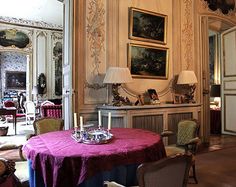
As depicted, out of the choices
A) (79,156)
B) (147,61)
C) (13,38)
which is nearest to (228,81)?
(147,61)

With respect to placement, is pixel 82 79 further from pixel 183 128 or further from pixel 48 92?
pixel 48 92

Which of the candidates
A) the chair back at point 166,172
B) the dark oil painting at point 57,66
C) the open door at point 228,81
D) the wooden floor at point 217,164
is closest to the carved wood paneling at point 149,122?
the wooden floor at point 217,164

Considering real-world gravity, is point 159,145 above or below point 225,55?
below

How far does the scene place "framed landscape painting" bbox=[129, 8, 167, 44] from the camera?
15.3 ft

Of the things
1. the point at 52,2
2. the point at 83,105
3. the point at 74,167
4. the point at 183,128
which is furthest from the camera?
the point at 52,2

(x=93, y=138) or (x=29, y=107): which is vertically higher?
(x=93, y=138)

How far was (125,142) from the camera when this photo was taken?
227 cm

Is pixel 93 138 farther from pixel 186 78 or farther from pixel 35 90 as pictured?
pixel 35 90

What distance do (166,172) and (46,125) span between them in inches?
88.8

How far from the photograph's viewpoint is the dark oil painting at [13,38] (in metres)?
9.62

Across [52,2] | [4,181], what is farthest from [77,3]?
[52,2]

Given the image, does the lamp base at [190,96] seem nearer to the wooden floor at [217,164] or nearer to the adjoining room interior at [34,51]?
the wooden floor at [217,164]

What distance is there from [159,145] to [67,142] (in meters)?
0.83

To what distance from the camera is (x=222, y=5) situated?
623cm
